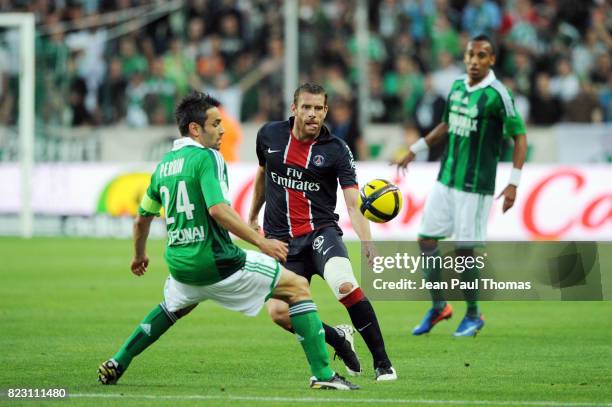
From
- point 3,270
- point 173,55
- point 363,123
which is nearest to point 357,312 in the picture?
point 3,270

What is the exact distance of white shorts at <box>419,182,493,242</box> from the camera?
459 inches

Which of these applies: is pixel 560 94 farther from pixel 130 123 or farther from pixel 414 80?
pixel 130 123

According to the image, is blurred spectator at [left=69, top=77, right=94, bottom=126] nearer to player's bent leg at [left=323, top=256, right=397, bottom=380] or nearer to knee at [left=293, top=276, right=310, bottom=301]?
player's bent leg at [left=323, top=256, right=397, bottom=380]

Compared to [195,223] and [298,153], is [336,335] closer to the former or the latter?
[298,153]

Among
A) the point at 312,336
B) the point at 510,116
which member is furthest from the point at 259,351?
the point at 510,116

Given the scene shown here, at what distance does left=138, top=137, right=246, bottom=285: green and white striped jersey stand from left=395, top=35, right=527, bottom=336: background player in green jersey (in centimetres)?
393

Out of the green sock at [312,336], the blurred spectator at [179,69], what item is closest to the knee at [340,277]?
the green sock at [312,336]

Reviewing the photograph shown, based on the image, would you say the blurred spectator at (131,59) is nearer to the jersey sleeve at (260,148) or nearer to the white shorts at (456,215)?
the white shorts at (456,215)

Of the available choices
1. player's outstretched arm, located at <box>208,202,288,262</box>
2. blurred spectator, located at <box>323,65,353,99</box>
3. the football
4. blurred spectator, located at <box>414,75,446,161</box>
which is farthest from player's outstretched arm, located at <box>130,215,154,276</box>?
blurred spectator, located at <box>323,65,353,99</box>

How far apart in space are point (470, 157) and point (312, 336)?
4.09 m

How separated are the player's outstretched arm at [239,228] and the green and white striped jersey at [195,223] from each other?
0.12 metres

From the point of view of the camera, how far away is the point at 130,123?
83.2 feet

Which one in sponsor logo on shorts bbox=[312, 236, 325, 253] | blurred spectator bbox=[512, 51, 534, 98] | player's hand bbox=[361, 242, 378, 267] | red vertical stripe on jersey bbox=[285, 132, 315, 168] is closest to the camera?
player's hand bbox=[361, 242, 378, 267]

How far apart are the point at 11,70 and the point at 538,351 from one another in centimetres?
1617
